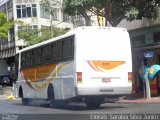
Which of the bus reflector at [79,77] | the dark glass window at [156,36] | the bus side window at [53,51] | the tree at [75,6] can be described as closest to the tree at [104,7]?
the tree at [75,6]

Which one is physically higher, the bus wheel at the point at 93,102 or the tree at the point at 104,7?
the tree at the point at 104,7

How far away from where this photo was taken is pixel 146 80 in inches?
976

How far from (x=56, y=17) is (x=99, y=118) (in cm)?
5408

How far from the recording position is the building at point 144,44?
28.1 meters

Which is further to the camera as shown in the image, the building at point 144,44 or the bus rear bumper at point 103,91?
the building at point 144,44

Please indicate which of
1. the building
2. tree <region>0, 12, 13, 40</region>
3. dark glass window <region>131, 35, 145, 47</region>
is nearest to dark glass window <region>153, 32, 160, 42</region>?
the building

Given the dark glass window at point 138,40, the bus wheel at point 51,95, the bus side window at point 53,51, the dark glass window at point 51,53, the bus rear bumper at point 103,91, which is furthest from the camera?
the dark glass window at point 138,40

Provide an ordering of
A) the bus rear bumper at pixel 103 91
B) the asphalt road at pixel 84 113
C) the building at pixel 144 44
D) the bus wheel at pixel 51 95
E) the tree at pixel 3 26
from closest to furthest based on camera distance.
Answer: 1. the asphalt road at pixel 84 113
2. the bus rear bumper at pixel 103 91
3. the bus wheel at pixel 51 95
4. the building at pixel 144 44
5. the tree at pixel 3 26

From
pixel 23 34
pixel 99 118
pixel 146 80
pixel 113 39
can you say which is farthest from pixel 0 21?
→ pixel 99 118

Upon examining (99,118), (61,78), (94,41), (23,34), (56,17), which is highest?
(56,17)

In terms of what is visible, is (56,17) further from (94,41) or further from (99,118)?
(99,118)

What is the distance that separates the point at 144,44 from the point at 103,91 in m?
10.7

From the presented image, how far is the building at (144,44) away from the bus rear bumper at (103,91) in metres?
8.38

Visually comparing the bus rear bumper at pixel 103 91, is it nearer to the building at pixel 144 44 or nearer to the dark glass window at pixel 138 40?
the building at pixel 144 44
